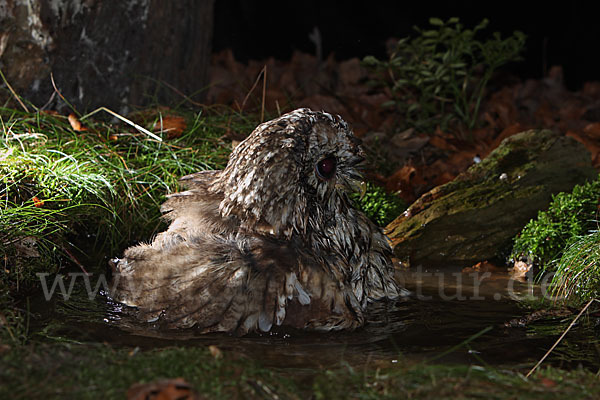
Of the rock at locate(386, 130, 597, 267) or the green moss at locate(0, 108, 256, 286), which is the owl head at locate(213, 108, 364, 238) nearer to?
the green moss at locate(0, 108, 256, 286)

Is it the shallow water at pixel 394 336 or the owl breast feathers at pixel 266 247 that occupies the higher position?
the owl breast feathers at pixel 266 247

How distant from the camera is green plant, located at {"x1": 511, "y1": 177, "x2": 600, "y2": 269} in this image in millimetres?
4621

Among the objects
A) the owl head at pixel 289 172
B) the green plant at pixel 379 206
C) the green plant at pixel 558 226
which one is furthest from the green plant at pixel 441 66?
A: the owl head at pixel 289 172

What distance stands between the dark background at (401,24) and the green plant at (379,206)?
4.83 metres

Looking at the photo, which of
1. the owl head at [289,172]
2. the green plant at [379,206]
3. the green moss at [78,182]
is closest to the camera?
the owl head at [289,172]

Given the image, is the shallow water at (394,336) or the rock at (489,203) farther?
the rock at (489,203)

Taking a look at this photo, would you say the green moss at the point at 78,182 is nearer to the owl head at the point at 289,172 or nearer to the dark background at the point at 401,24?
the owl head at the point at 289,172

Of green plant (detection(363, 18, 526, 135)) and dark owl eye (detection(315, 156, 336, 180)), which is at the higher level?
green plant (detection(363, 18, 526, 135))

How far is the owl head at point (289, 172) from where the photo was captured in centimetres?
332

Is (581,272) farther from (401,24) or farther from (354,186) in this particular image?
(401,24)

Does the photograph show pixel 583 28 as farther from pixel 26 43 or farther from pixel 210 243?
pixel 210 243

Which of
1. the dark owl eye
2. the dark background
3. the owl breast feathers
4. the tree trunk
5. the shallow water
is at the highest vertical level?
the dark background

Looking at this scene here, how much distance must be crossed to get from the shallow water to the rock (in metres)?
0.88

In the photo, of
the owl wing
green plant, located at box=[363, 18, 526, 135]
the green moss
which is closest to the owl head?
the owl wing
